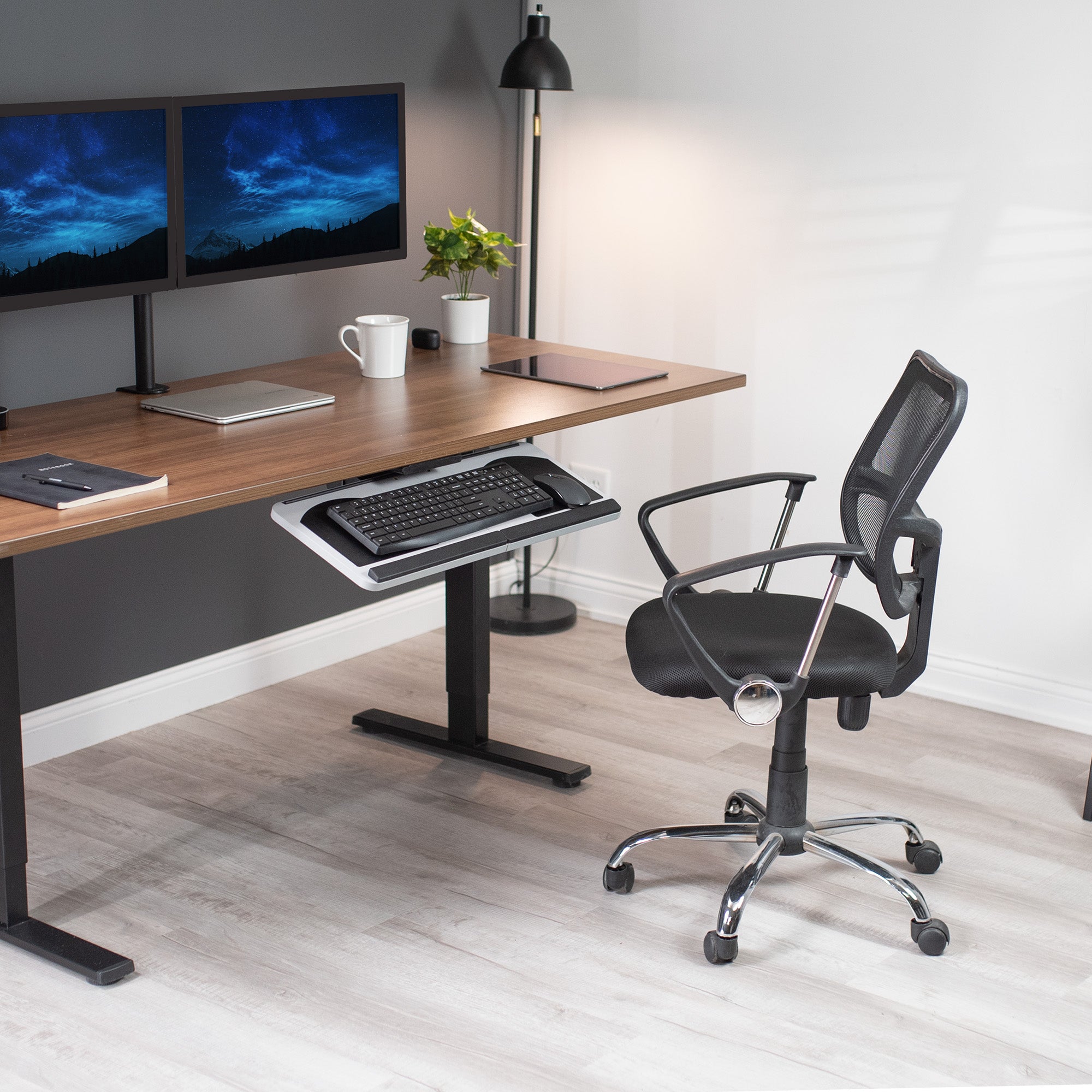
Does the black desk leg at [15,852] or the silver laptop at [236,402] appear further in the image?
the silver laptop at [236,402]

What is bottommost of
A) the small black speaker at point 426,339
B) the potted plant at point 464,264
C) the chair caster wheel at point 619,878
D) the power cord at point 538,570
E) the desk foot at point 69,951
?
the desk foot at point 69,951

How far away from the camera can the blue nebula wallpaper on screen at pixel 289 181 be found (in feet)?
9.32

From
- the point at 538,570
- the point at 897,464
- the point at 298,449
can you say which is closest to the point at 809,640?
the point at 897,464

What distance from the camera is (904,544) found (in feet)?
12.0

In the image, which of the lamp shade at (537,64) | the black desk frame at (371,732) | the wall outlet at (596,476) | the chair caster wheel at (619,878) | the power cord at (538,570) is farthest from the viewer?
the power cord at (538,570)

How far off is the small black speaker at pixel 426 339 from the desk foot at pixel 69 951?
4.91 feet

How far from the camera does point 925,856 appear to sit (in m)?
2.75

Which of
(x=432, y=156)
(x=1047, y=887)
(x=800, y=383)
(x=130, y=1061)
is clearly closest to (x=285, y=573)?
(x=432, y=156)

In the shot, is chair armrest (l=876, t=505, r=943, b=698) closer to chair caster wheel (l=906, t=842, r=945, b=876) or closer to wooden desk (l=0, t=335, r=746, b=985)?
chair caster wheel (l=906, t=842, r=945, b=876)

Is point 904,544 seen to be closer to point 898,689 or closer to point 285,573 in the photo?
point 898,689

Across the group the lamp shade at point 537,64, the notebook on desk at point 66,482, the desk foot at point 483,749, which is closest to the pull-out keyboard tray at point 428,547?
the notebook on desk at point 66,482

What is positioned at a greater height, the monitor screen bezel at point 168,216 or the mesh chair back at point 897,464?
the monitor screen bezel at point 168,216

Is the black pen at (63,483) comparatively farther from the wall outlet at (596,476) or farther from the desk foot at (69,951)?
the wall outlet at (596,476)

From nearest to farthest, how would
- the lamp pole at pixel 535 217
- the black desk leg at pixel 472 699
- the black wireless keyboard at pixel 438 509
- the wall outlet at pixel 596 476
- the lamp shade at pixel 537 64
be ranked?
1. the black wireless keyboard at pixel 438 509
2. the black desk leg at pixel 472 699
3. the lamp shade at pixel 537 64
4. the lamp pole at pixel 535 217
5. the wall outlet at pixel 596 476
